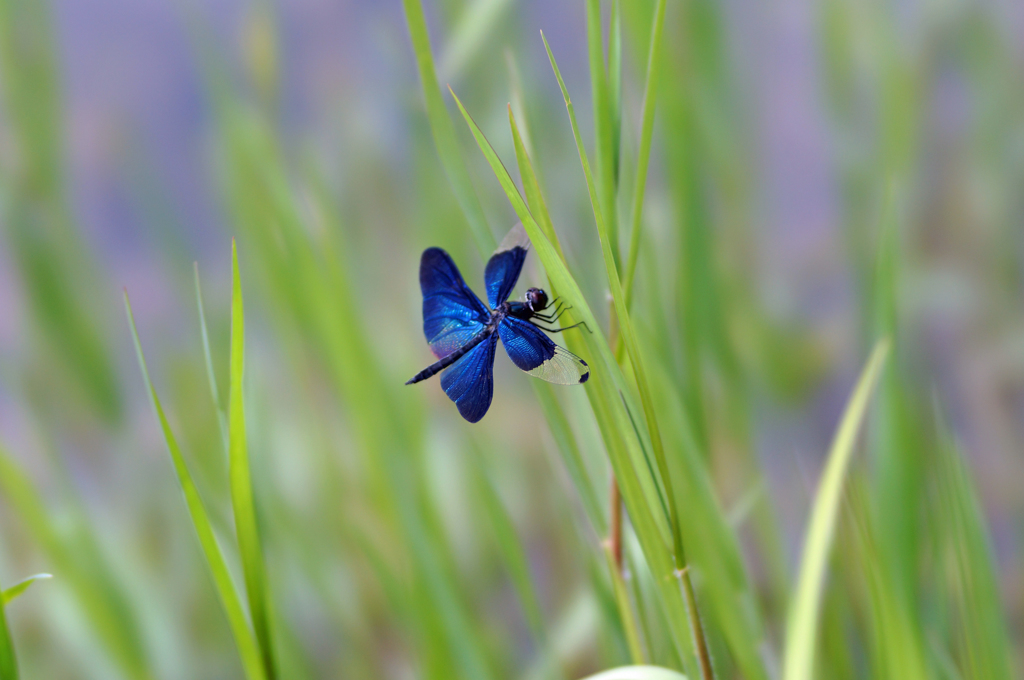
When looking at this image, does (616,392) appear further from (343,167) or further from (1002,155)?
(1002,155)

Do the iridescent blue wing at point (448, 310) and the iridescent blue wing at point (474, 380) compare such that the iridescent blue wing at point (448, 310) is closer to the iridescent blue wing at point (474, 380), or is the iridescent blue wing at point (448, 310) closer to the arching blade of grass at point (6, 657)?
the iridescent blue wing at point (474, 380)

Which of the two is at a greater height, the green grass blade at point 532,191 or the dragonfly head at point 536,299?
the green grass blade at point 532,191

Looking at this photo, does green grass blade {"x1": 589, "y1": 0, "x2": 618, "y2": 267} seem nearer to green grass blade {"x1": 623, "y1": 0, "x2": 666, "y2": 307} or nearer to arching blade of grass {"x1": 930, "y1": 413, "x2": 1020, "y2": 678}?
green grass blade {"x1": 623, "y1": 0, "x2": 666, "y2": 307}

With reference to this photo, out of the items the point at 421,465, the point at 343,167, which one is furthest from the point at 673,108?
the point at 343,167

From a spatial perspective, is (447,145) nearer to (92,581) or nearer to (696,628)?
(696,628)

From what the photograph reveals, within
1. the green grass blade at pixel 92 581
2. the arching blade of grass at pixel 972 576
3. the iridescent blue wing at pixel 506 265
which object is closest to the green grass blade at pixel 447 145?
the iridescent blue wing at pixel 506 265

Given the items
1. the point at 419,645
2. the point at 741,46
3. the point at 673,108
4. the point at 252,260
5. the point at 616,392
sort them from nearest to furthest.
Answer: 1. the point at 616,392
2. the point at 673,108
3. the point at 419,645
4. the point at 252,260
5. the point at 741,46
